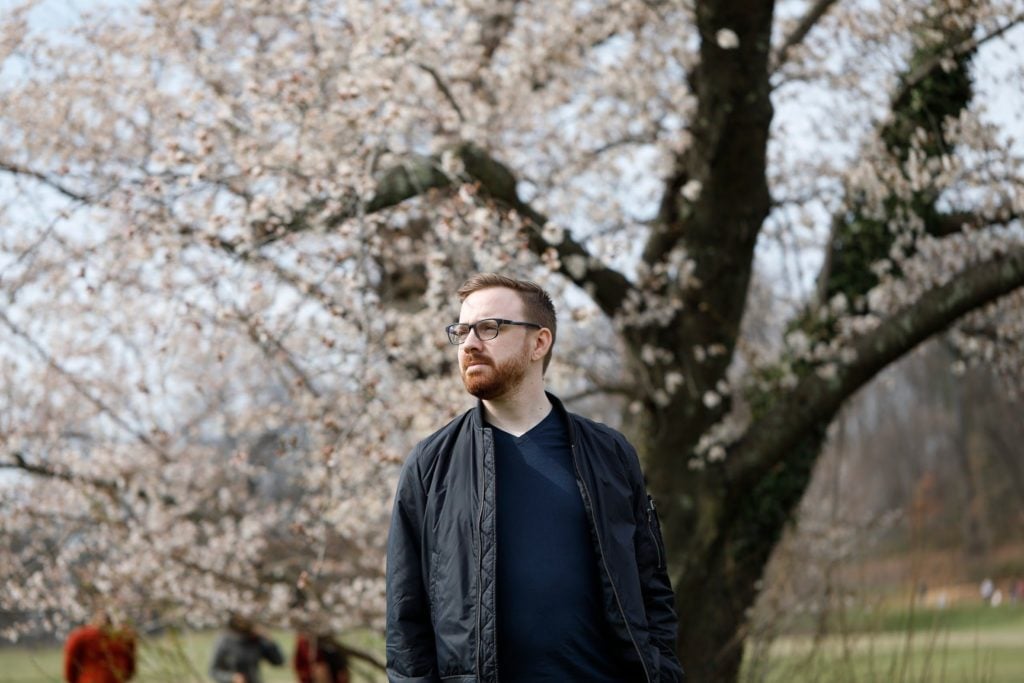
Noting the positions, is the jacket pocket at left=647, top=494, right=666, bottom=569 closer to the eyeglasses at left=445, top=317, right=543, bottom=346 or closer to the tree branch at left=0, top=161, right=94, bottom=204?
the eyeglasses at left=445, top=317, right=543, bottom=346

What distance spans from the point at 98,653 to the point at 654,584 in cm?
622

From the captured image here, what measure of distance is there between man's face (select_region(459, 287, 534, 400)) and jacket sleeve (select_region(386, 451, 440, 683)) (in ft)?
0.81

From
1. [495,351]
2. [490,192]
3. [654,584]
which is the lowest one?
[654,584]

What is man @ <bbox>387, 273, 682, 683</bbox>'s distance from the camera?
8.28ft

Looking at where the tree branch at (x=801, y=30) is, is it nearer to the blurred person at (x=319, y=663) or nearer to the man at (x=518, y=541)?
the man at (x=518, y=541)

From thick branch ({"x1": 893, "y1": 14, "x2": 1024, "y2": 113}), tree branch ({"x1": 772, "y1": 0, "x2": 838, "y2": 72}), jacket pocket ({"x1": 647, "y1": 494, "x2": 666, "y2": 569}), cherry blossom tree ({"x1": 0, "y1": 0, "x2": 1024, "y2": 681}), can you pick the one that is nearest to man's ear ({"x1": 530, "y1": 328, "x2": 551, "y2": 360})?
jacket pocket ({"x1": 647, "y1": 494, "x2": 666, "y2": 569})

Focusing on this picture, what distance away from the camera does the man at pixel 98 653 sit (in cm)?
765

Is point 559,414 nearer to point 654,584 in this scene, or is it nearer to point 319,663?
point 654,584

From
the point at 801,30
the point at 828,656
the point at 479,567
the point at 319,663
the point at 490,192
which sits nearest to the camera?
the point at 479,567

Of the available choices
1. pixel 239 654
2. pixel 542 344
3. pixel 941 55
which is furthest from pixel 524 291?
pixel 239 654

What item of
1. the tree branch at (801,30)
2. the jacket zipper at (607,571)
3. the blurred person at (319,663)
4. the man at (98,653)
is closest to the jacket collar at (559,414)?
the jacket zipper at (607,571)

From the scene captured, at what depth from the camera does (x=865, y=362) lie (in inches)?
269

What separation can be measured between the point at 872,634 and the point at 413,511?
400 centimetres

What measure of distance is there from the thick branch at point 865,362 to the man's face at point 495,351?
4494 mm
